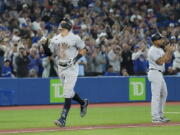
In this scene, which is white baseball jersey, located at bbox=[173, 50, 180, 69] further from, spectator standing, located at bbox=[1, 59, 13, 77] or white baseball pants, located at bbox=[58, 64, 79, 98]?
white baseball pants, located at bbox=[58, 64, 79, 98]

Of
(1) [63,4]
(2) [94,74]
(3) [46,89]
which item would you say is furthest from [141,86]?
(1) [63,4]

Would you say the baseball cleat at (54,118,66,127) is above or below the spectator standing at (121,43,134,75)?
below

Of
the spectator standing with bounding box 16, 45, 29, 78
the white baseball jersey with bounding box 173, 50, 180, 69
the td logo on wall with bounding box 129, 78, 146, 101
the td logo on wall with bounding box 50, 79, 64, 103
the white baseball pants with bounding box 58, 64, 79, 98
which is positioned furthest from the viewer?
the white baseball jersey with bounding box 173, 50, 180, 69

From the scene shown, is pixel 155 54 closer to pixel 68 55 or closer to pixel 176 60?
pixel 68 55

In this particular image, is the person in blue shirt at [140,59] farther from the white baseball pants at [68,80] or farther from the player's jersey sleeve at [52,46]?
the white baseball pants at [68,80]

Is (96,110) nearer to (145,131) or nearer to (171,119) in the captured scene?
(171,119)

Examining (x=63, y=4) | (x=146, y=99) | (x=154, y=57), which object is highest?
(x=63, y=4)

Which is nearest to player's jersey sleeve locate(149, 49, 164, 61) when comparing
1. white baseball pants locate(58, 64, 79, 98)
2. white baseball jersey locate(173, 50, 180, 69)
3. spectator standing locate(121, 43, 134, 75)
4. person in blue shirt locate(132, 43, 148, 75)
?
white baseball pants locate(58, 64, 79, 98)
